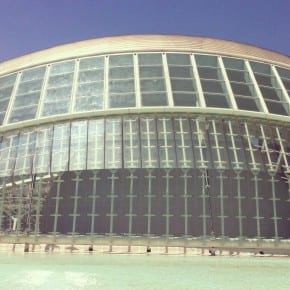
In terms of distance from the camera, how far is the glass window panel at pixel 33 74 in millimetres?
Result: 23112

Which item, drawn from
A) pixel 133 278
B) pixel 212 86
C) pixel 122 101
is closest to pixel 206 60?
pixel 212 86

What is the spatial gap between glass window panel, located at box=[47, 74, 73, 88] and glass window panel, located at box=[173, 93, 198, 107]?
18.9 ft

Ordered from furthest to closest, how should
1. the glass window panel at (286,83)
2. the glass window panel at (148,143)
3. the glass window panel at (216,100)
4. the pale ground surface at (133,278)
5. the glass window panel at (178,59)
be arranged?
the glass window panel at (178,59)
the glass window panel at (286,83)
the glass window panel at (216,100)
the glass window panel at (148,143)
the pale ground surface at (133,278)

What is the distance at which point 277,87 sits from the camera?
2238 cm

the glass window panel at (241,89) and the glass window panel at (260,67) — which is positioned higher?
the glass window panel at (260,67)

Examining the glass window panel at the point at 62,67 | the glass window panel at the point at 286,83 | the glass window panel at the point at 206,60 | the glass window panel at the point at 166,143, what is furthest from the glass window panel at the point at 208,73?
the glass window panel at the point at 62,67

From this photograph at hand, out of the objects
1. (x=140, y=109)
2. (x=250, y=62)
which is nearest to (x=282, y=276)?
(x=140, y=109)

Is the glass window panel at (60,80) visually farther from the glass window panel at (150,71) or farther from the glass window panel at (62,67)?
the glass window panel at (150,71)

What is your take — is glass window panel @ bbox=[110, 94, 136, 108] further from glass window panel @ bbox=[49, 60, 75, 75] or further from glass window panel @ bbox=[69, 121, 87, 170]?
glass window panel @ bbox=[49, 60, 75, 75]

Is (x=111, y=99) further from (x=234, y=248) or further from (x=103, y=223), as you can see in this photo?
(x=234, y=248)

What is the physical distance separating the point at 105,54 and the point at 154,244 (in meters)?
13.7

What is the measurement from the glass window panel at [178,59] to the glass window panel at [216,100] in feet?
12.8

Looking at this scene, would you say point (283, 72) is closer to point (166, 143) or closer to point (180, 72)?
point (180, 72)

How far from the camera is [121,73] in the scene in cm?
2166
